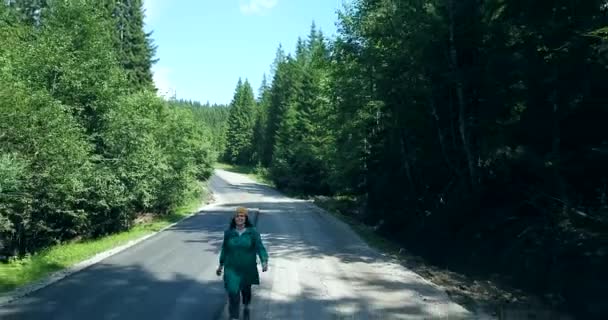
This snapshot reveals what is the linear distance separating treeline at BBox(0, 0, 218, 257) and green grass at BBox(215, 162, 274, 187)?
52625 millimetres

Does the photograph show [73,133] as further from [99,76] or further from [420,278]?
[420,278]

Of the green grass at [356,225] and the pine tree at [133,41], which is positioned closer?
the green grass at [356,225]

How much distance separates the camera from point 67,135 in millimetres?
18953

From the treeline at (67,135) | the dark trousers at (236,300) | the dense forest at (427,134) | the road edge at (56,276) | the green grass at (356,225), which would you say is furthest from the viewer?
the green grass at (356,225)

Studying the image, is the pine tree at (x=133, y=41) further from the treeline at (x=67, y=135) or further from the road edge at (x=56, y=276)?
the road edge at (x=56, y=276)

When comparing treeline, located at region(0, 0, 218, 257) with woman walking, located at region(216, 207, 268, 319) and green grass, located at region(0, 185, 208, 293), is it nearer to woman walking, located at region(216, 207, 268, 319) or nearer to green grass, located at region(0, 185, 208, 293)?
green grass, located at region(0, 185, 208, 293)

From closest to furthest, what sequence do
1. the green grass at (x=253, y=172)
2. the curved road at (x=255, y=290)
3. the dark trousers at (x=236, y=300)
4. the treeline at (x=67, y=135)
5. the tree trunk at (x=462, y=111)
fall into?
the dark trousers at (x=236, y=300), the curved road at (x=255, y=290), the treeline at (x=67, y=135), the tree trunk at (x=462, y=111), the green grass at (x=253, y=172)

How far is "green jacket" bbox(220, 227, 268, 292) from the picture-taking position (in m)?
8.02

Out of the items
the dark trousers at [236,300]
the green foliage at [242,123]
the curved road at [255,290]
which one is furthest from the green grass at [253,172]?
the dark trousers at [236,300]

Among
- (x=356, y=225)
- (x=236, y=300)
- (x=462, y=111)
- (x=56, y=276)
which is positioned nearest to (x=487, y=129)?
(x=462, y=111)

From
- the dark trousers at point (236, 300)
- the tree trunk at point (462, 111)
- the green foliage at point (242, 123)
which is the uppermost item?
the green foliage at point (242, 123)

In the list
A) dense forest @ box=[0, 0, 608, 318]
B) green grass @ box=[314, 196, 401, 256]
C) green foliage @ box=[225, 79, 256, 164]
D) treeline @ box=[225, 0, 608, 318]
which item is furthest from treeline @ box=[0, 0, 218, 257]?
green foliage @ box=[225, 79, 256, 164]

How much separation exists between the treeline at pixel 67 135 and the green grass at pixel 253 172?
52.6m

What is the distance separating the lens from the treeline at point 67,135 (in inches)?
678
